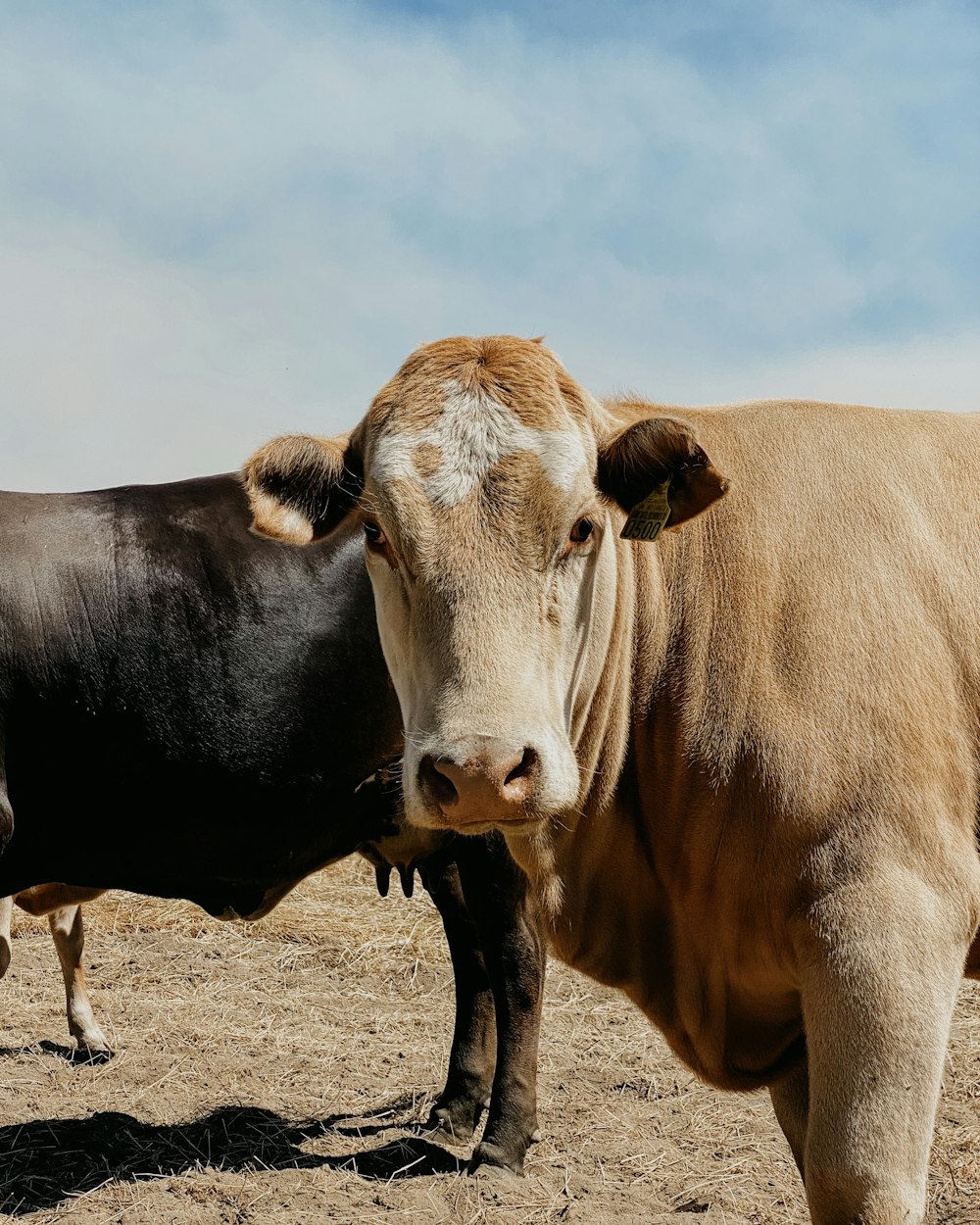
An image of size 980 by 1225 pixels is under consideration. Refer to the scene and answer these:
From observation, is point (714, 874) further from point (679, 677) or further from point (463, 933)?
point (463, 933)

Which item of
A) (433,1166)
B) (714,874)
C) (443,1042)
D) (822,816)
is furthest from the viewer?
(443,1042)

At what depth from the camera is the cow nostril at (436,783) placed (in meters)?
2.34

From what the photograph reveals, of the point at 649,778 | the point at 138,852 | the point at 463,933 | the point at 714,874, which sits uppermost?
the point at 649,778

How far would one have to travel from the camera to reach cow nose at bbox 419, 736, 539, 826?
2.29 m

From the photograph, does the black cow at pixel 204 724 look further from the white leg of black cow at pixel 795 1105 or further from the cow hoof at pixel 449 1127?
the white leg of black cow at pixel 795 1105

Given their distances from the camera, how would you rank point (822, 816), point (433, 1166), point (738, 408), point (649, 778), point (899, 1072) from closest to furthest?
point (899, 1072)
point (822, 816)
point (649, 778)
point (738, 408)
point (433, 1166)

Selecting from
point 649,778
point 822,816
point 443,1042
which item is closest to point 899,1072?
point 822,816

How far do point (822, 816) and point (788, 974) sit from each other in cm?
38

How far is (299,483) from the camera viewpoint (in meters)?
3.16

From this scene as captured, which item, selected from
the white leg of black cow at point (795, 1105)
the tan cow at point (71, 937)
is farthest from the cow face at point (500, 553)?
the tan cow at point (71, 937)

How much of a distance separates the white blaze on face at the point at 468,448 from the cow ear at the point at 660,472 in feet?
0.50

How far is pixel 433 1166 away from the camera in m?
4.67

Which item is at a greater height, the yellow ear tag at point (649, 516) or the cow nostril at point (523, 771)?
→ the yellow ear tag at point (649, 516)

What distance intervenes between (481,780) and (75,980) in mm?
4555
